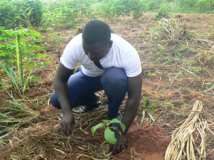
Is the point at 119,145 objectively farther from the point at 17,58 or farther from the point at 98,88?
the point at 17,58

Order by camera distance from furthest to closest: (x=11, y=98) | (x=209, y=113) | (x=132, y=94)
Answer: (x=11, y=98), (x=209, y=113), (x=132, y=94)

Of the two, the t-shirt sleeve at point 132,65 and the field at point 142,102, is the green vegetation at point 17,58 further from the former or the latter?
the t-shirt sleeve at point 132,65

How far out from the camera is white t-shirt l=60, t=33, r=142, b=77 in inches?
124

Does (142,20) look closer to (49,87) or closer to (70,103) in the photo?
(49,87)


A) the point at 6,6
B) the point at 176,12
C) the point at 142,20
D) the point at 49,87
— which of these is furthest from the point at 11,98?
the point at 176,12

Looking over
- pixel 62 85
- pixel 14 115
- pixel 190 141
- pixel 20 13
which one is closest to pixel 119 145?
pixel 190 141

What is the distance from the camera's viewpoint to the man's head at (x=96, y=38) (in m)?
2.96

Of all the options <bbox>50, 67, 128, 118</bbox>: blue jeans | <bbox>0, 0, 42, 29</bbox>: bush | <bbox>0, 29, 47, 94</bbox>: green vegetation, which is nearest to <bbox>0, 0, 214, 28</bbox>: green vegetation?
<bbox>0, 0, 42, 29</bbox>: bush

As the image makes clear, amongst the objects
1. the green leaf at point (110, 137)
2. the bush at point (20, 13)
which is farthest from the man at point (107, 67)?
the bush at point (20, 13)

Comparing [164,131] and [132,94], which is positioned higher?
[132,94]

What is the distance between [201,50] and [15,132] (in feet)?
8.93

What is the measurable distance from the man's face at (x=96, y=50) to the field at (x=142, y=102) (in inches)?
26.2

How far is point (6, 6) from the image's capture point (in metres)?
6.92

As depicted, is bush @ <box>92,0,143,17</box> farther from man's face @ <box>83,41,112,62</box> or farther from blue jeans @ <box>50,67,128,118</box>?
man's face @ <box>83,41,112,62</box>
